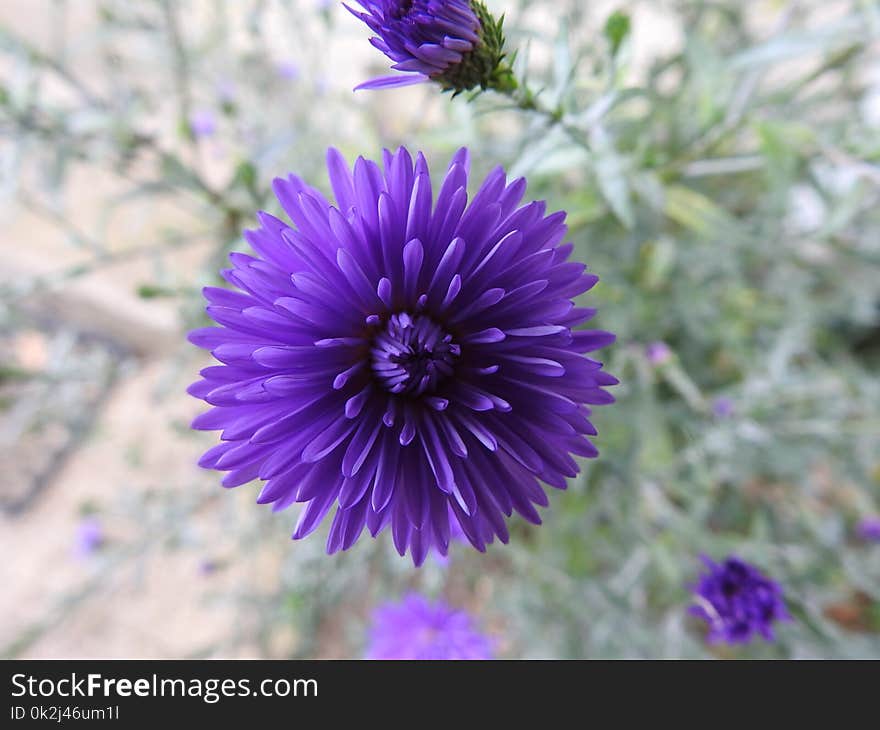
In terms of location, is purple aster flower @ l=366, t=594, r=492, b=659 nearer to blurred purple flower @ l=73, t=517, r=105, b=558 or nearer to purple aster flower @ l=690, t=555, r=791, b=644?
purple aster flower @ l=690, t=555, r=791, b=644

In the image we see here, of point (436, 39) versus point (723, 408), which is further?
point (723, 408)

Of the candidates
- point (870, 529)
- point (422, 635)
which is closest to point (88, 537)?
point (422, 635)

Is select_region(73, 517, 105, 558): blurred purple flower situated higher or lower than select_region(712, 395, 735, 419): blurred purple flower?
lower

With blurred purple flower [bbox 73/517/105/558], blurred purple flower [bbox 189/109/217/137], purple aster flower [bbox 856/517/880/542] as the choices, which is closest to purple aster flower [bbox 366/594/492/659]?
purple aster flower [bbox 856/517/880/542]

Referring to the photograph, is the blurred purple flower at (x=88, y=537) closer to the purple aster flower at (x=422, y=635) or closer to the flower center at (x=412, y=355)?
the purple aster flower at (x=422, y=635)

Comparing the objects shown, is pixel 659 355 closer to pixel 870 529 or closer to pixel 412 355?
pixel 412 355

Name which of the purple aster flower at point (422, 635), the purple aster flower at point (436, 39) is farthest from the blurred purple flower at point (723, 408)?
the purple aster flower at point (436, 39)
